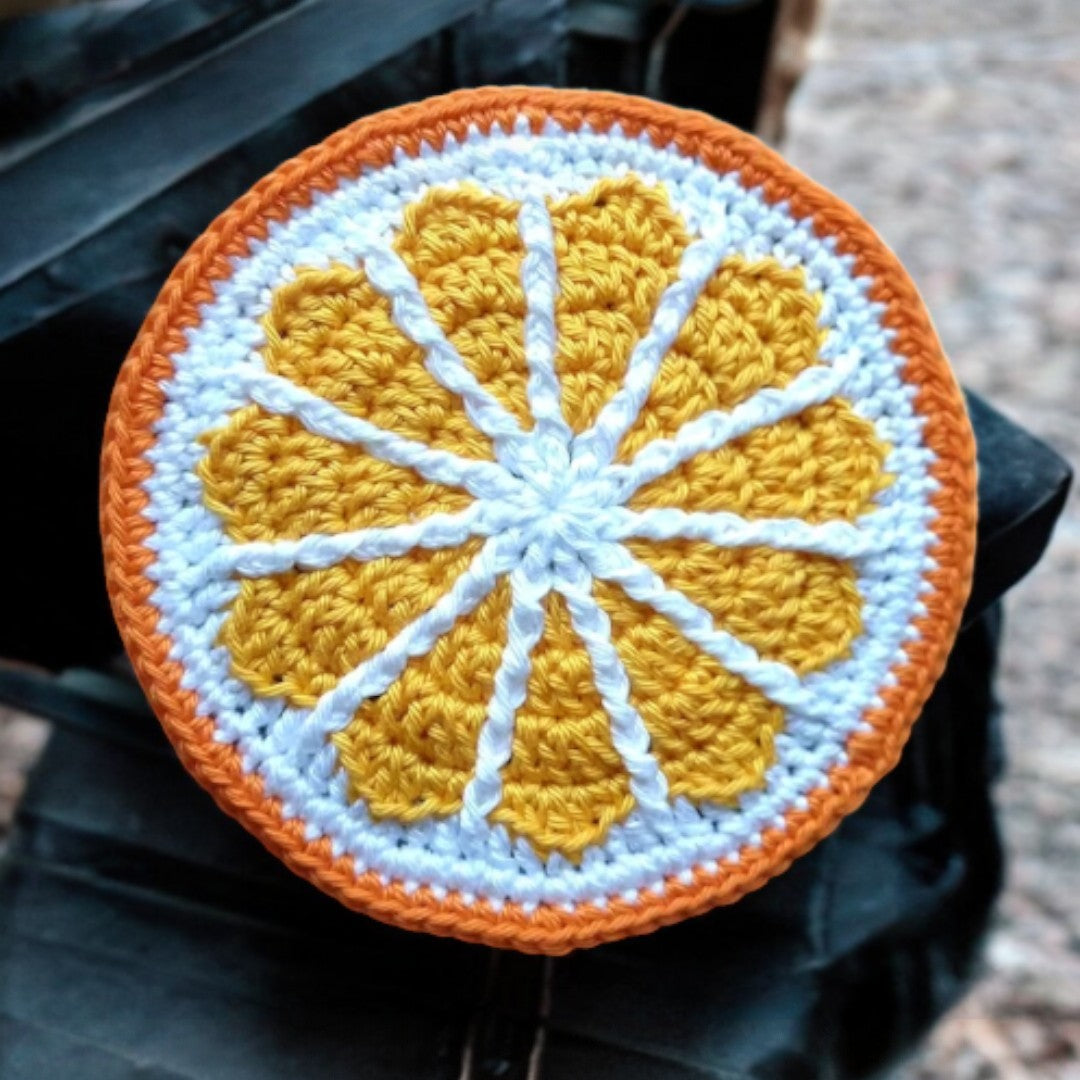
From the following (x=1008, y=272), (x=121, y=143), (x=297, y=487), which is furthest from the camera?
(x=1008, y=272)

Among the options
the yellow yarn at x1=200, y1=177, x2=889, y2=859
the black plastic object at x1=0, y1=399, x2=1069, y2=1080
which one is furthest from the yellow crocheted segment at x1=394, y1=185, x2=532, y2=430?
the black plastic object at x1=0, y1=399, x2=1069, y2=1080

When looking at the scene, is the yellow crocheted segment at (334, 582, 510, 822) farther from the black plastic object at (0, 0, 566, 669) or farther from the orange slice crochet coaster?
the black plastic object at (0, 0, 566, 669)

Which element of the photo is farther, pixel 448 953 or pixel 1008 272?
pixel 1008 272

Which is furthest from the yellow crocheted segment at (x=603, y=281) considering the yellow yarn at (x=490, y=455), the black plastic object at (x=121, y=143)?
the black plastic object at (x=121, y=143)

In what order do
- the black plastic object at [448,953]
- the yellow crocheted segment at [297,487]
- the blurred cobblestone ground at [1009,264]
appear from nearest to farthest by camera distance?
1. the yellow crocheted segment at [297,487]
2. the black plastic object at [448,953]
3. the blurred cobblestone ground at [1009,264]

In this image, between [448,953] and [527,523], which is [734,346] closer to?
[527,523]

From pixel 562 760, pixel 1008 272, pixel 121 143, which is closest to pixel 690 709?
pixel 562 760

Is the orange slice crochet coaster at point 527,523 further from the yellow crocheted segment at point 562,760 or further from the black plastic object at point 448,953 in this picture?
the black plastic object at point 448,953

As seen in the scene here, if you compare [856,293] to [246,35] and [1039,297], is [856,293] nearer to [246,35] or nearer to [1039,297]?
[246,35]
